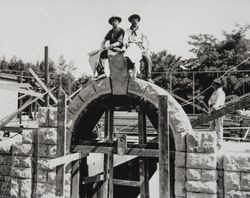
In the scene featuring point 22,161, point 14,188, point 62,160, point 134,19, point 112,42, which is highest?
point 134,19

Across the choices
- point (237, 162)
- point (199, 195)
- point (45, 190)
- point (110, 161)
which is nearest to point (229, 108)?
point (237, 162)

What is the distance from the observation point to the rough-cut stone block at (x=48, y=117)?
6.28 m

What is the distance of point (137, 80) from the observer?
576cm

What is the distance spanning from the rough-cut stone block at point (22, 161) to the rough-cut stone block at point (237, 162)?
420 centimetres

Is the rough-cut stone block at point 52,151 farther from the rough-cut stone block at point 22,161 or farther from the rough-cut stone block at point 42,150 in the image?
the rough-cut stone block at point 22,161

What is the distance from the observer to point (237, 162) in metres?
5.08

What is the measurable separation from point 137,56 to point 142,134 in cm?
162

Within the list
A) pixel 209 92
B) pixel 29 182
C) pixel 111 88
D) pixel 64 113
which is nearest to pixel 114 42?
pixel 111 88

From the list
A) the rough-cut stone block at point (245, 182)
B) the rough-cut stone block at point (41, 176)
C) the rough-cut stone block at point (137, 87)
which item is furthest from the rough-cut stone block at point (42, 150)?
the rough-cut stone block at point (245, 182)

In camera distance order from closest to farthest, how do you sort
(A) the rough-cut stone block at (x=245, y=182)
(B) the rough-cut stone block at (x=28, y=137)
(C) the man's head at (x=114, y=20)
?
1. (A) the rough-cut stone block at (x=245, y=182)
2. (C) the man's head at (x=114, y=20)
3. (B) the rough-cut stone block at (x=28, y=137)

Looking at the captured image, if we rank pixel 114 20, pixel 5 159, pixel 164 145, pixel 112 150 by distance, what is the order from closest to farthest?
pixel 164 145 → pixel 112 150 → pixel 114 20 → pixel 5 159

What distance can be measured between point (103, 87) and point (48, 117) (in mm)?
1458

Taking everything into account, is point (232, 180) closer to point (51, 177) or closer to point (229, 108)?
point (229, 108)

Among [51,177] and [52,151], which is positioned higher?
[52,151]
